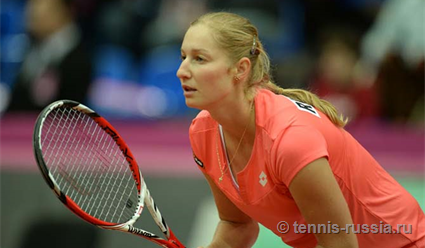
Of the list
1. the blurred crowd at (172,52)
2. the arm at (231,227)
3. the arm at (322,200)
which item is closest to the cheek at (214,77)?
the arm at (322,200)

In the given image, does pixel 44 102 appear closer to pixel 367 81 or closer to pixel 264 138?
pixel 367 81

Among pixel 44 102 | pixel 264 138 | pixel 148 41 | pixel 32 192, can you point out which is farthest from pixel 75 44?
pixel 264 138

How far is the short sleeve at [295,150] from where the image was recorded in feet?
8.34

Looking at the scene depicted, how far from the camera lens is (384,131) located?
5797 mm

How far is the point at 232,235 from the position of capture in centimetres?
319

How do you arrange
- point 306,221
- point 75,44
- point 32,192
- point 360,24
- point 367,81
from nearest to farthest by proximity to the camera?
point 306,221
point 32,192
point 75,44
point 367,81
point 360,24

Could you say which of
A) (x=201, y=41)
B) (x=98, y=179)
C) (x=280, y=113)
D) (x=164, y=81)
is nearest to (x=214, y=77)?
(x=201, y=41)

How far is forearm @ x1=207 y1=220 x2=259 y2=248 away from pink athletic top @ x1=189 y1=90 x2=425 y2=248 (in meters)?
0.24

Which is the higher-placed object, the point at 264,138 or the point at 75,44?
the point at 264,138

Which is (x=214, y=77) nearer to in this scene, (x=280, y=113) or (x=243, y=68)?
(x=243, y=68)

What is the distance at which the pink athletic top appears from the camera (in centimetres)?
264

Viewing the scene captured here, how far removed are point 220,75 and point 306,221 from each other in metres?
0.58

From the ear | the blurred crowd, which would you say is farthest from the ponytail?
the blurred crowd

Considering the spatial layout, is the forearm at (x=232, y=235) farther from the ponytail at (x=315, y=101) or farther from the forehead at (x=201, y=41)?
the forehead at (x=201, y=41)
